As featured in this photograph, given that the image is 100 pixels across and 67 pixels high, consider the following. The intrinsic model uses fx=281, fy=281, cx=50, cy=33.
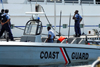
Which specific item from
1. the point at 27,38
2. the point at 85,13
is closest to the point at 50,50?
the point at 27,38

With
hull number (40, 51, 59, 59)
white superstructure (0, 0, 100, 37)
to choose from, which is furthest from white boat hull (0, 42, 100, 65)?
white superstructure (0, 0, 100, 37)

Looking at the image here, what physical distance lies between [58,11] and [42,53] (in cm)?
770

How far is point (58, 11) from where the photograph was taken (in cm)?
1653

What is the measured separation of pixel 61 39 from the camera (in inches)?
409

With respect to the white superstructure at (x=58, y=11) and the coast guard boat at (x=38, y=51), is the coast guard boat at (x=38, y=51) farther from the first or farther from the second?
the white superstructure at (x=58, y=11)

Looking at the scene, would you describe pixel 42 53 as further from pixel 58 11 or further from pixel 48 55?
pixel 58 11

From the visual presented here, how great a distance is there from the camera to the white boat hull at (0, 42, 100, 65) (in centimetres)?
877

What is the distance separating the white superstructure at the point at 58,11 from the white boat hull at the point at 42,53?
6642mm

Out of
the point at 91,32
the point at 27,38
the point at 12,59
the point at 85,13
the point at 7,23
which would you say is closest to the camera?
the point at 12,59

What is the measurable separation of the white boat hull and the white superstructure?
6.64 m

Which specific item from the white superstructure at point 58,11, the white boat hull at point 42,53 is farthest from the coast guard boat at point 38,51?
the white superstructure at point 58,11

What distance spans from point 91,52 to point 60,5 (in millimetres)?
6936

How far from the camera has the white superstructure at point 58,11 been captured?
1593 cm

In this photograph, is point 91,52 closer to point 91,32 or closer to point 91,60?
point 91,60
